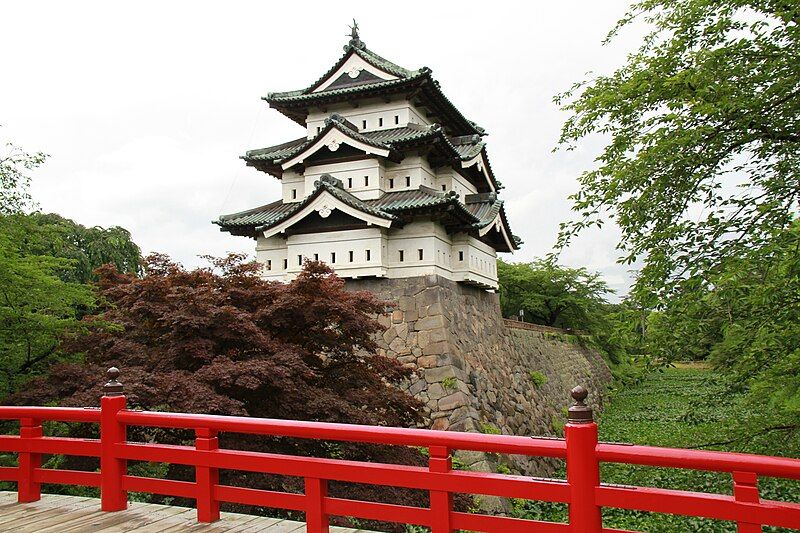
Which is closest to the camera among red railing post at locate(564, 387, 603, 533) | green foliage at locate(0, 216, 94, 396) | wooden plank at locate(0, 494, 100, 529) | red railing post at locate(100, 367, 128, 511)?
red railing post at locate(564, 387, 603, 533)

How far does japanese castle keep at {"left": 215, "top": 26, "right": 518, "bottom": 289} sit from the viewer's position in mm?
16344

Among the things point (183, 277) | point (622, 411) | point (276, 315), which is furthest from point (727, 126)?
point (622, 411)

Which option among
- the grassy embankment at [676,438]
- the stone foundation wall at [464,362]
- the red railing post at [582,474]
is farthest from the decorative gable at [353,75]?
the red railing post at [582,474]

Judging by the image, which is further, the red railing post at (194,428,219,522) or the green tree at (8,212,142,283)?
the green tree at (8,212,142,283)

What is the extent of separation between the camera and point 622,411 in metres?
28.3

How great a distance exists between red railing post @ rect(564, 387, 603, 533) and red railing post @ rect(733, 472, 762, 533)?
0.69m

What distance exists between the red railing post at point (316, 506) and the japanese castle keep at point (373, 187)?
464 inches

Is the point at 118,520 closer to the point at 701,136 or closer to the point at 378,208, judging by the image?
the point at 701,136

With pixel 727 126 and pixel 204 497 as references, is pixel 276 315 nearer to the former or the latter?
pixel 204 497

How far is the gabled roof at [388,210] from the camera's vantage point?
1573 cm

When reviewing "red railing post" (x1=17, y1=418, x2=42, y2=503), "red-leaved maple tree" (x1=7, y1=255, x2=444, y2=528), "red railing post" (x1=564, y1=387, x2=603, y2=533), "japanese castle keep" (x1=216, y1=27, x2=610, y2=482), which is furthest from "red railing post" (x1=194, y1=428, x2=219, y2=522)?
"japanese castle keep" (x1=216, y1=27, x2=610, y2=482)

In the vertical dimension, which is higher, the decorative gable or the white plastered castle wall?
the decorative gable

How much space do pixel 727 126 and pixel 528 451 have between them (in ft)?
12.4

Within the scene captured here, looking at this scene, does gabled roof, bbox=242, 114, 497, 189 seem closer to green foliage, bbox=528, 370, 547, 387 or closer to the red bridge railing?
green foliage, bbox=528, 370, 547, 387
